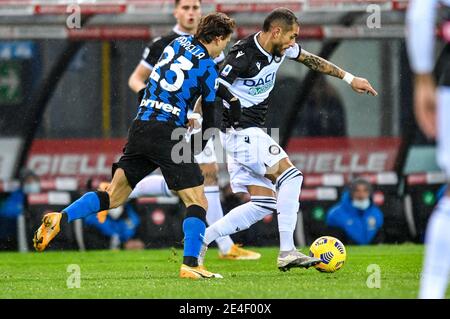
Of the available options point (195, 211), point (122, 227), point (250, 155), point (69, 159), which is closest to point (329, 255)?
Answer: point (250, 155)

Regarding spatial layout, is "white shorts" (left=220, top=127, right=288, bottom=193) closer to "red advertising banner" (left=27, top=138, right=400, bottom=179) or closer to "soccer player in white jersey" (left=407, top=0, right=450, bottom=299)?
"soccer player in white jersey" (left=407, top=0, right=450, bottom=299)

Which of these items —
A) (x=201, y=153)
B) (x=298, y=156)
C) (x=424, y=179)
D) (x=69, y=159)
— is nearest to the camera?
(x=201, y=153)

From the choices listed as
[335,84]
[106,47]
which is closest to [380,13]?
[335,84]

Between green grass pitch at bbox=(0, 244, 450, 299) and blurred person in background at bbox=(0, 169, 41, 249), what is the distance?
1.24 meters

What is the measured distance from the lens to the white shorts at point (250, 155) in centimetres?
906

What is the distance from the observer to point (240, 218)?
9.29 m

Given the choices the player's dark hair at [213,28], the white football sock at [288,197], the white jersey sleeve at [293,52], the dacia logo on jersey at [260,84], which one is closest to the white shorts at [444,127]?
the player's dark hair at [213,28]

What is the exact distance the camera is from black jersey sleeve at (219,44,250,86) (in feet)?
29.8

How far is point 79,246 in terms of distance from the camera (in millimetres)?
13414

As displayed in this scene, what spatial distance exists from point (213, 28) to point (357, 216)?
18.5ft

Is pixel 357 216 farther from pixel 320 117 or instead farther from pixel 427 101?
pixel 427 101

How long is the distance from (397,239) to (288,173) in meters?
5.16

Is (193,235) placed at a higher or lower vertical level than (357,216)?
higher
